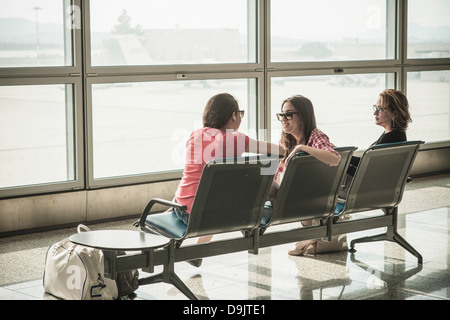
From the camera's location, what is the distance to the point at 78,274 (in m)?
4.41

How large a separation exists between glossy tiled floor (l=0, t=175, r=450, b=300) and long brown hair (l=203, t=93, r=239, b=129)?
1.10 meters

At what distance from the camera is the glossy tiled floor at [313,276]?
4762 mm

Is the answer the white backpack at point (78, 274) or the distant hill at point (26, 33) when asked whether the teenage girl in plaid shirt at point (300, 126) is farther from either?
the distant hill at point (26, 33)

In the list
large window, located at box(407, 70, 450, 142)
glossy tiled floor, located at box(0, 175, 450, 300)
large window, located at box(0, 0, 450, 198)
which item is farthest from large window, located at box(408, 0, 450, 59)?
glossy tiled floor, located at box(0, 175, 450, 300)

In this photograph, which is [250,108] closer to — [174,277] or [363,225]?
[363,225]

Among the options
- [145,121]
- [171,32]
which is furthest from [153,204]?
[171,32]

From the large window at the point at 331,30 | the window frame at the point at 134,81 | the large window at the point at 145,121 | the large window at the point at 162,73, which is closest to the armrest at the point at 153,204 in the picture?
the large window at the point at 162,73

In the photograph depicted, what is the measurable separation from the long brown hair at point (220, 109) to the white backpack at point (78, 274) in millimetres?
1132

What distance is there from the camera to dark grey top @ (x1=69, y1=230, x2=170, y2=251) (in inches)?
159

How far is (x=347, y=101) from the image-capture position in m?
9.28

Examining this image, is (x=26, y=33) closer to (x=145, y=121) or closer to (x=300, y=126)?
(x=145, y=121)

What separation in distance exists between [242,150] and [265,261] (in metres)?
1.15
